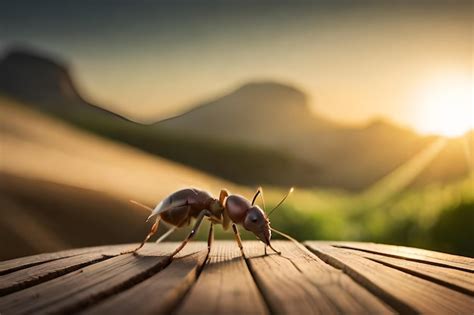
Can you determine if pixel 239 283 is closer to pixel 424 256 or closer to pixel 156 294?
pixel 156 294

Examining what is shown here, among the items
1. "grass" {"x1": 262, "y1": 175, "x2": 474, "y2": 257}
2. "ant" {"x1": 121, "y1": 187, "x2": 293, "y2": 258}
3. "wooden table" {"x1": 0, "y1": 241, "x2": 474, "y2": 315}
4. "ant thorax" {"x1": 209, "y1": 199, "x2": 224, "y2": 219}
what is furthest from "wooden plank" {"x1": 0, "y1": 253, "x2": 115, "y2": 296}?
"grass" {"x1": 262, "y1": 175, "x2": 474, "y2": 257}

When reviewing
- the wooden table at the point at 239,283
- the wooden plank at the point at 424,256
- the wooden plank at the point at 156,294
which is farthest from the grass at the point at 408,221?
the wooden plank at the point at 156,294

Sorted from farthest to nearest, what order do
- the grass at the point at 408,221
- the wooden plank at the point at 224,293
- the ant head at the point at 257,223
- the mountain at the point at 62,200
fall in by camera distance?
the grass at the point at 408,221, the mountain at the point at 62,200, the ant head at the point at 257,223, the wooden plank at the point at 224,293

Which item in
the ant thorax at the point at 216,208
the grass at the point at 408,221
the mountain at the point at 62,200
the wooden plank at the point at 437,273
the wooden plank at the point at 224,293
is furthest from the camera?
the grass at the point at 408,221

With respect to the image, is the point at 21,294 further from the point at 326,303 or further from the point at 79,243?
the point at 79,243

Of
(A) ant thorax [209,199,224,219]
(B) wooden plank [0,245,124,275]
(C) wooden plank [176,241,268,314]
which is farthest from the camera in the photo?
(A) ant thorax [209,199,224,219]

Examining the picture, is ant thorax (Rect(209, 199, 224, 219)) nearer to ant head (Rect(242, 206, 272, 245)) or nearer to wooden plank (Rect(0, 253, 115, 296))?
ant head (Rect(242, 206, 272, 245))

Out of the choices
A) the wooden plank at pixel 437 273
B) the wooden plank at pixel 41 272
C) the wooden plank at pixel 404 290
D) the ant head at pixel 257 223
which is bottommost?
the wooden plank at pixel 41 272

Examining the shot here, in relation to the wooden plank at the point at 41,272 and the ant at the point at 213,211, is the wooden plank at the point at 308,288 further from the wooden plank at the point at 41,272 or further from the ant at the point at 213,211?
the wooden plank at the point at 41,272
